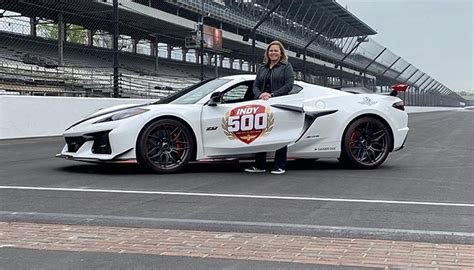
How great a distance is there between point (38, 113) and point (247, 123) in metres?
8.54

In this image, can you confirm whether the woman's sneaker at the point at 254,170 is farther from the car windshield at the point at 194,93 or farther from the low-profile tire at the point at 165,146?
the car windshield at the point at 194,93

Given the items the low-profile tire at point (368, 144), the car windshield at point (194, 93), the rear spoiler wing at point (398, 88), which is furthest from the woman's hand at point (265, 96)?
the rear spoiler wing at point (398, 88)

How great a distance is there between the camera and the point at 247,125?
751 centimetres

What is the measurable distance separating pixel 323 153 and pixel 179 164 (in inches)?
81.3

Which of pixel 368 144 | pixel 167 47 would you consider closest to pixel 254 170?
pixel 368 144

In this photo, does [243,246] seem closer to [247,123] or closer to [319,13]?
[247,123]

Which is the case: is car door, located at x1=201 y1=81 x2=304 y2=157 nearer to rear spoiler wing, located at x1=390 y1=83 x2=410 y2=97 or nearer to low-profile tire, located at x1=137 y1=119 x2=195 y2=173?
low-profile tire, located at x1=137 y1=119 x2=195 y2=173

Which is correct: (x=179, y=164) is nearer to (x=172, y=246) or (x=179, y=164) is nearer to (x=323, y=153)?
(x=323, y=153)

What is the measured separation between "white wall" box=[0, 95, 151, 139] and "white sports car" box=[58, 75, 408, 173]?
21.5 feet

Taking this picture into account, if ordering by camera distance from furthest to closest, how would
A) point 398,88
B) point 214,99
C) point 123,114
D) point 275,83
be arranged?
1. point 398,88
2. point 275,83
3. point 214,99
4. point 123,114

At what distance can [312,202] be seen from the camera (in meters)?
5.62

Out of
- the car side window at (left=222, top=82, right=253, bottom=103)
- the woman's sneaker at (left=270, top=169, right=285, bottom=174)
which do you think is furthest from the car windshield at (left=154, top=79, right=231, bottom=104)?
the woman's sneaker at (left=270, top=169, right=285, bottom=174)

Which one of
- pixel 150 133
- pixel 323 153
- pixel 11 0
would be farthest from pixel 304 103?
pixel 11 0

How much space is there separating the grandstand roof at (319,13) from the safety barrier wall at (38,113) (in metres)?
43.8
